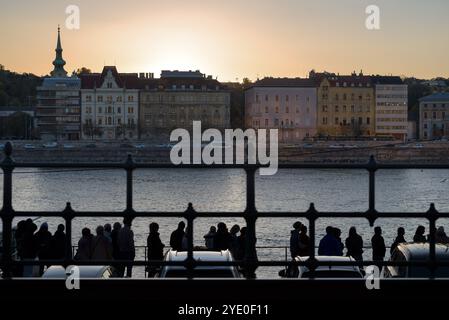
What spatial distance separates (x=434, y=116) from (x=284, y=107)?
928 inches

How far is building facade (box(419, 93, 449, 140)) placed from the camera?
12212 cm

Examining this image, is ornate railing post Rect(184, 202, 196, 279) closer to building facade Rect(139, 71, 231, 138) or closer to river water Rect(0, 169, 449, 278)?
river water Rect(0, 169, 449, 278)

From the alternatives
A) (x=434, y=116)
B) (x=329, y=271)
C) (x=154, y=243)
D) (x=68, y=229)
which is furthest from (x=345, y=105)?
(x=68, y=229)

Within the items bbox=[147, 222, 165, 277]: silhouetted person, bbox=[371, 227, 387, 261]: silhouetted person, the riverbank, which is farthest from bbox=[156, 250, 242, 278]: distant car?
the riverbank

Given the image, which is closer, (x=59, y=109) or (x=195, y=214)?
(x=195, y=214)

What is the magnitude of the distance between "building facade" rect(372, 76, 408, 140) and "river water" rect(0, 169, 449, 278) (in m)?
44.7

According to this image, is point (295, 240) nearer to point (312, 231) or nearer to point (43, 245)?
point (43, 245)

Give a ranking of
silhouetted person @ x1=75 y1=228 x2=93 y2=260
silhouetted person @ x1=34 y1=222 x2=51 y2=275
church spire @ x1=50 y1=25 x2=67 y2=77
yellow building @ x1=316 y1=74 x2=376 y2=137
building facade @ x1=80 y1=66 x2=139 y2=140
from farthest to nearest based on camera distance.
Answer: church spire @ x1=50 y1=25 x2=67 y2=77 → yellow building @ x1=316 y1=74 x2=376 y2=137 → building facade @ x1=80 y1=66 x2=139 y2=140 → silhouetted person @ x1=75 y1=228 x2=93 y2=260 → silhouetted person @ x1=34 y1=222 x2=51 y2=275

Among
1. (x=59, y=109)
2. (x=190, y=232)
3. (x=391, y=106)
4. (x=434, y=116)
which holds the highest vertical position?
(x=391, y=106)

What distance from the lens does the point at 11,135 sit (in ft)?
387

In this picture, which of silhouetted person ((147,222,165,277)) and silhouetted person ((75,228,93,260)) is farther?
silhouetted person ((75,228,93,260))

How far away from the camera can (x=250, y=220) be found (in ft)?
14.9

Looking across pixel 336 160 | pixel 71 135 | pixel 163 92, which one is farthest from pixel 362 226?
pixel 71 135

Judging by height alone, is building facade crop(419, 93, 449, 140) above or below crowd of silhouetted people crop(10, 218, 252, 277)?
above
